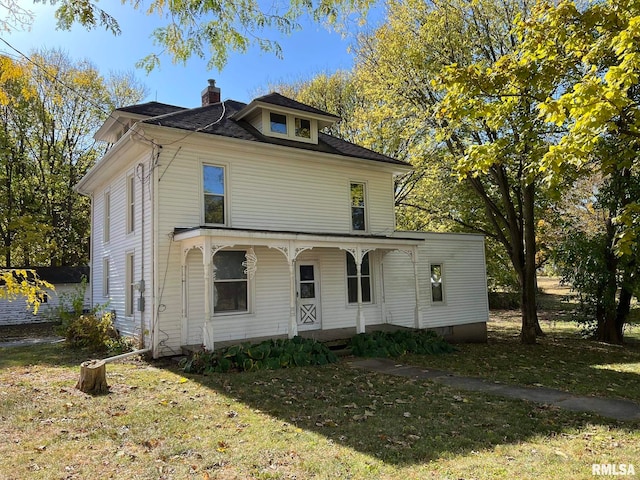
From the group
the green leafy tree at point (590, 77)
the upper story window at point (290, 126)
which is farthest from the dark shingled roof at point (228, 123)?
the green leafy tree at point (590, 77)

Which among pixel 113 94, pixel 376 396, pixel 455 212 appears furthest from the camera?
pixel 113 94

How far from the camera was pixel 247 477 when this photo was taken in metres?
4.06

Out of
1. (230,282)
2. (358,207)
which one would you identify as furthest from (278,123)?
(230,282)

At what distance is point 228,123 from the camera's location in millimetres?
12656

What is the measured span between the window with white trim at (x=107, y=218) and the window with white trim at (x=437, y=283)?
1087 cm

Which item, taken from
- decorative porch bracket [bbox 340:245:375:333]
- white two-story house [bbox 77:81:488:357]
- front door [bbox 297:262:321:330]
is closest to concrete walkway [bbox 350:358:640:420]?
decorative porch bracket [bbox 340:245:375:333]

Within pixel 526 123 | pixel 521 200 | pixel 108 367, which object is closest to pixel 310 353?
pixel 108 367

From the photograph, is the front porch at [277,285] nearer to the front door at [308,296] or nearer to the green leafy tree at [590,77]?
the front door at [308,296]

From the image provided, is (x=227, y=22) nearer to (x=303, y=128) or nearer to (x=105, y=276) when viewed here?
(x=303, y=128)

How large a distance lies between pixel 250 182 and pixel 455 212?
12.3 m

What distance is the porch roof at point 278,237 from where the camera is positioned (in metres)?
9.73

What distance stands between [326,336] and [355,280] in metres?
2.53

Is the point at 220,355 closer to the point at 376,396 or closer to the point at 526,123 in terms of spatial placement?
the point at 376,396

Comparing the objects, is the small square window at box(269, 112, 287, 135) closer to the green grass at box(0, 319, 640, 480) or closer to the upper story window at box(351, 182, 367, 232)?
the upper story window at box(351, 182, 367, 232)
